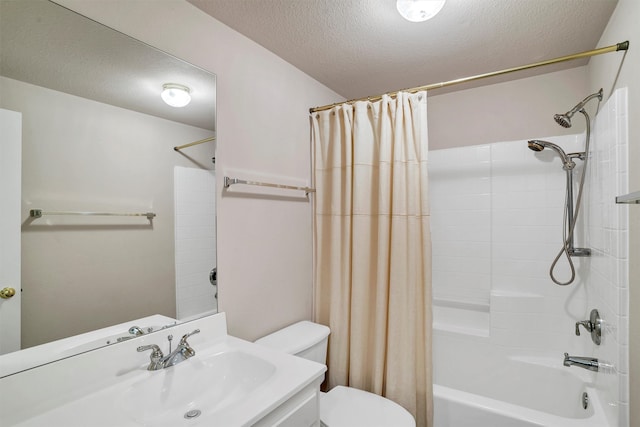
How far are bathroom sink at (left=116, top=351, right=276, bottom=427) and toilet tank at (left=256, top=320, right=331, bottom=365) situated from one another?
382mm

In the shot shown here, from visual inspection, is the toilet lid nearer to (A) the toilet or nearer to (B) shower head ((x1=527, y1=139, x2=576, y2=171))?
(A) the toilet

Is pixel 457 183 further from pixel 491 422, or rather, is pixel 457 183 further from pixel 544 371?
pixel 491 422

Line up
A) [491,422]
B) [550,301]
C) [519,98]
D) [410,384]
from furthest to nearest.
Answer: [519,98], [550,301], [410,384], [491,422]

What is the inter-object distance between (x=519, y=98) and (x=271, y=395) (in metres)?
2.50

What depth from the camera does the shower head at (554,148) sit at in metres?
1.97

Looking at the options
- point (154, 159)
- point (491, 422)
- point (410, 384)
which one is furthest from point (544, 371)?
point (154, 159)

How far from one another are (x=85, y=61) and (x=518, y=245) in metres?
2.63

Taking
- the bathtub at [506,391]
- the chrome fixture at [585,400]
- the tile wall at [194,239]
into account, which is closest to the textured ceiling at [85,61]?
the tile wall at [194,239]

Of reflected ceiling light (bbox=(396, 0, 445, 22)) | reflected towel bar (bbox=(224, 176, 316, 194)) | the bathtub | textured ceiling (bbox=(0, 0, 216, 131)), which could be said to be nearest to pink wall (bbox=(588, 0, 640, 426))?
the bathtub

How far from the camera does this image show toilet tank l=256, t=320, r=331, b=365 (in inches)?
64.9

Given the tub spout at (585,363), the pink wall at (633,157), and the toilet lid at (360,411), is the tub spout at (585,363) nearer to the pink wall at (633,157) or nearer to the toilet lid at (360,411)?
the pink wall at (633,157)

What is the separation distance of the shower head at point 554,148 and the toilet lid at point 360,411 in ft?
5.91

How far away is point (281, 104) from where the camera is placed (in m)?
1.91

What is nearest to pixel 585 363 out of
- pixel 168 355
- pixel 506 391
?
pixel 506 391
